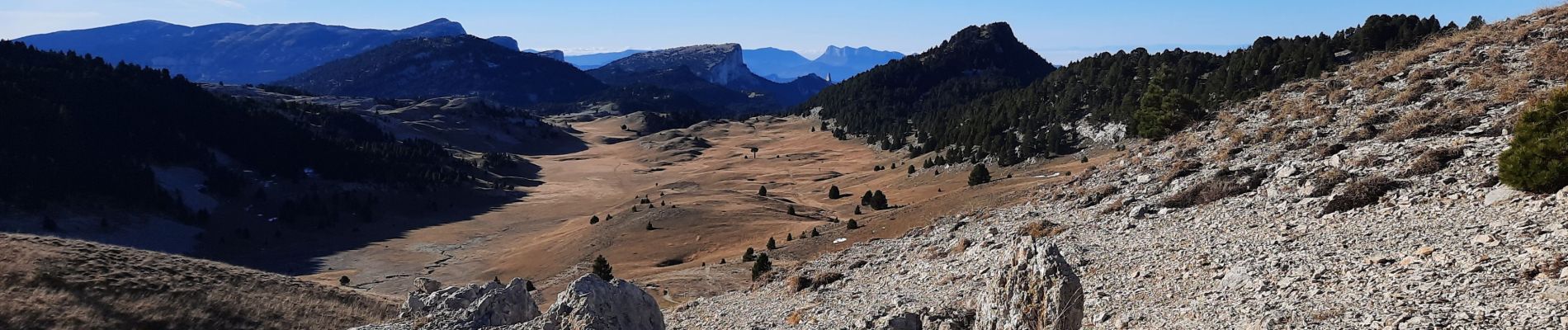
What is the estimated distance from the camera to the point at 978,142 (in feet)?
254

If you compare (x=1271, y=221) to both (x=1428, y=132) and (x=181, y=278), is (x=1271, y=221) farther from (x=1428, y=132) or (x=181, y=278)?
(x=181, y=278)

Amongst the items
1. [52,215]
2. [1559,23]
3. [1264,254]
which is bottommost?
[52,215]

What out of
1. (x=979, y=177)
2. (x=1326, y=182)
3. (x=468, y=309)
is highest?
(x=1326, y=182)

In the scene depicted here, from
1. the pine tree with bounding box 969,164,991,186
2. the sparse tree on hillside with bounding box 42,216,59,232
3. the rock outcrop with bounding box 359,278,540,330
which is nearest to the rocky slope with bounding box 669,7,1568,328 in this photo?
the rock outcrop with bounding box 359,278,540,330

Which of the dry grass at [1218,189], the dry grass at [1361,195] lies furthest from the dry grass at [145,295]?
the dry grass at [1361,195]

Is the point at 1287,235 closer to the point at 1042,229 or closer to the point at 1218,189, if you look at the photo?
the point at 1218,189

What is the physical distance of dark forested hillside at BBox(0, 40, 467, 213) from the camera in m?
80.4

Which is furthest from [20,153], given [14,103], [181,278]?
[181,278]

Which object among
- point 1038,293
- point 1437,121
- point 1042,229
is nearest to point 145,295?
point 1038,293

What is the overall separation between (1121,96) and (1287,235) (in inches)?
2580

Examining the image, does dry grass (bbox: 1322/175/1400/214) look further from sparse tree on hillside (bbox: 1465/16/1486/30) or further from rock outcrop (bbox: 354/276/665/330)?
sparse tree on hillside (bbox: 1465/16/1486/30)

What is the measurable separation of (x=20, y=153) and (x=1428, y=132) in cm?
11512

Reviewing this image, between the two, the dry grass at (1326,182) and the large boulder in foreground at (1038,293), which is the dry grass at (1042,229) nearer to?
the dry grass at (1326,182)

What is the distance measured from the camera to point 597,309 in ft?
43.9
